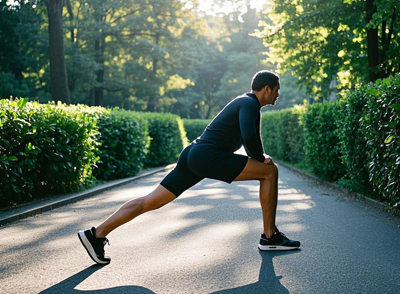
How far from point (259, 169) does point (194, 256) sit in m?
1.11

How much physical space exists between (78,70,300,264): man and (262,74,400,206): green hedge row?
2786 millimetres

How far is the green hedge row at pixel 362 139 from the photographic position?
809 centimetres

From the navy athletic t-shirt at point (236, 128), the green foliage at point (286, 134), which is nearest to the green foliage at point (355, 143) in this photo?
the navy athletic t-shirt at point (236, 128)

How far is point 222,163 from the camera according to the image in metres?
5.36

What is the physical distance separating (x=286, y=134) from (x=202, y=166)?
18821mm

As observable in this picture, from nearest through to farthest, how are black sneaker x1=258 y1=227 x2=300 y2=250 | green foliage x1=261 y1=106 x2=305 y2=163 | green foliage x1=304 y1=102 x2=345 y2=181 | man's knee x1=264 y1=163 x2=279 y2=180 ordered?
man's knee x1=264 y1=163 x2=279 y2=180 < black sneaker x1=258 y1=227 x2=300 y2=250 < green foliage x1=304 y1=102 x2=345 y2=181 < green foliage x1=261 y1=106 x2=305 y2=163

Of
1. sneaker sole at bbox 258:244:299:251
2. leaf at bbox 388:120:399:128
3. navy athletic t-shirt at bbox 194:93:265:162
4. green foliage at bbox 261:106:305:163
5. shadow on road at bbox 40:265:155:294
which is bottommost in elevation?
green foliage at bbox 261:106:305:163

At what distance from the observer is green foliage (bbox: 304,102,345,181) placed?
44.2ft

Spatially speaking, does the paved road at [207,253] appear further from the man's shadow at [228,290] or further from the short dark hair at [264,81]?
the short dark hair at [264,81]

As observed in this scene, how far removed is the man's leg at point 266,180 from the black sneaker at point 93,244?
1437 millimetres

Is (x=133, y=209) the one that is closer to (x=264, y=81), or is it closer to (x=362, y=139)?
(x=264, y=81)

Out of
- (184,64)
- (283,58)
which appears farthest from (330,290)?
(184,64)

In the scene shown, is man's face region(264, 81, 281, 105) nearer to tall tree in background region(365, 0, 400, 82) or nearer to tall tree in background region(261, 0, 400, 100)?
tall tree in background region(261, 0, 400, 100)

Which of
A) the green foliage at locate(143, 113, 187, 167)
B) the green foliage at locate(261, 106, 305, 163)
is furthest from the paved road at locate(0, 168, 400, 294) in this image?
the green foliage at locate(143, 113, 187, 167)
